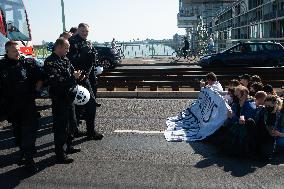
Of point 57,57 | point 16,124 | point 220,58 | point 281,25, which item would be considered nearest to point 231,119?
point 57,57

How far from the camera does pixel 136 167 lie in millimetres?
5773

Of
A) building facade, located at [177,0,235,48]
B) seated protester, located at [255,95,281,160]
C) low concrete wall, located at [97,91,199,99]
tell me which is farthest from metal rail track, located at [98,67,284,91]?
building facade, located at [177,0,235,48]

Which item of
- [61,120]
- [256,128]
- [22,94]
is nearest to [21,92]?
[22,94]

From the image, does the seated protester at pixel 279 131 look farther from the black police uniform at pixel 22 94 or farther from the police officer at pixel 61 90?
the black police uniform at pixel 22 94

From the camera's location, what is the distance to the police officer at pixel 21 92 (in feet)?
17.8

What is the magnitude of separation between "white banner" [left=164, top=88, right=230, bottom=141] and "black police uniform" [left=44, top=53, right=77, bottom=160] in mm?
2180

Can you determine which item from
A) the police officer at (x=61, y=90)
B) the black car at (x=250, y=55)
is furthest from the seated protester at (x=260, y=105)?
the black car at (x=250, y=55)

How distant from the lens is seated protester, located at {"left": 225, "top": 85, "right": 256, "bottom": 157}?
20.2 feet

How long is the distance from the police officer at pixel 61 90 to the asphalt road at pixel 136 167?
0.43 metres

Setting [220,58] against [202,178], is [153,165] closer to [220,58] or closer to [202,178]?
[202,178]

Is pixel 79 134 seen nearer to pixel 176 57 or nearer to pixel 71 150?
pixel 71 150

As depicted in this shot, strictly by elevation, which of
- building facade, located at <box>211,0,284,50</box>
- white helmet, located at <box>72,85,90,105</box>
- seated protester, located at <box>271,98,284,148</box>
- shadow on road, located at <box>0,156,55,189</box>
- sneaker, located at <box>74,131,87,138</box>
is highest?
building facade, located at <box>211,0,284,50</box>

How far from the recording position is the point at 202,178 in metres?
5.30

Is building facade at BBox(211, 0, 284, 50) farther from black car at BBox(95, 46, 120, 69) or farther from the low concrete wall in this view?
the low concrete wall
